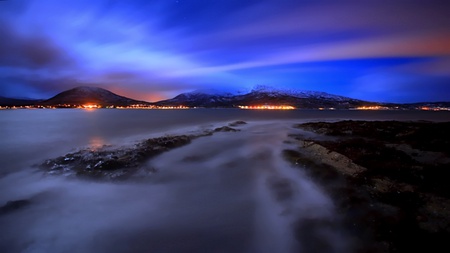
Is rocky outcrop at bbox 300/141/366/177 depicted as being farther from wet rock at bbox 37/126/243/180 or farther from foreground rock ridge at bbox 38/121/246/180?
wet rock at bbox 37/126/243/180

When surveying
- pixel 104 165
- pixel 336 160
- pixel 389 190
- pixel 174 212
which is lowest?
pixel 174 212

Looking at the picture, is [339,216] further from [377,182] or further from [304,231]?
[377,182]

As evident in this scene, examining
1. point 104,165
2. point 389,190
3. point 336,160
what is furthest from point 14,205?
point 336,160

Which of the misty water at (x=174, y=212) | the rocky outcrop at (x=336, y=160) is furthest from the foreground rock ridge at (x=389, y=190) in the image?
the misty water at (x=174, y=212)

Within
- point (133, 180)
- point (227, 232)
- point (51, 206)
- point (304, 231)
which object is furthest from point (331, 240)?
point (51, 206)

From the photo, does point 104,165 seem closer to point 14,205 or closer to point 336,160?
point 14,205

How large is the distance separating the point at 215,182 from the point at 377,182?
23.1 ft

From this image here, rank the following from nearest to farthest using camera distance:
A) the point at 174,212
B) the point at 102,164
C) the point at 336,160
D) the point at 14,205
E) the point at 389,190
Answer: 1. the point at 389,190
2. the point at 174,212
3. the point at 14,205
4. the point at 336,160
5. the point at 102,164

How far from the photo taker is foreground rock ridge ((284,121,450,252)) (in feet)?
22.1

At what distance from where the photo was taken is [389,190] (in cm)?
923

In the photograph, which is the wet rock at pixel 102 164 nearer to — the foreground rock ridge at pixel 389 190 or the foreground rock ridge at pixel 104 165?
the foreground rock ridge at pixel 104 165

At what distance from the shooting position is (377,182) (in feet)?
32.9

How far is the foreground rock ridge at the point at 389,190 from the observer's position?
6.72 meters

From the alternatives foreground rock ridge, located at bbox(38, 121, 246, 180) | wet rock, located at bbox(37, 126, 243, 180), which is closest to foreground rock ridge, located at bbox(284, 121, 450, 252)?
foreground rock ridge, located at bbox(38, 121, 246, 180)
